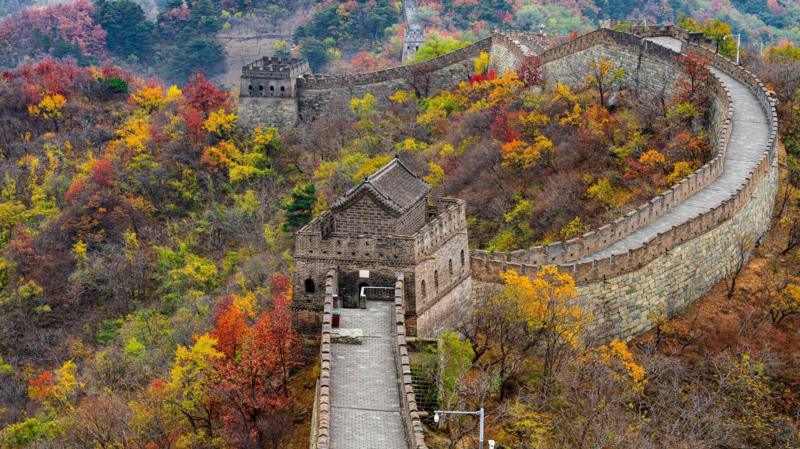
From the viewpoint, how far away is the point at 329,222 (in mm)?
36250

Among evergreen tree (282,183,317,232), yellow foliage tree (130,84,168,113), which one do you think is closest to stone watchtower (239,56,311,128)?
yellow foliage tree (130,84,168,113)

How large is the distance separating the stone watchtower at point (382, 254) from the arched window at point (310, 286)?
0.02 m

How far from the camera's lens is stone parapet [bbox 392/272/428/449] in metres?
26.8

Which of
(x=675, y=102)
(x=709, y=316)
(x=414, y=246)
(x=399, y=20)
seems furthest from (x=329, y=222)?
(x=399, y=20)

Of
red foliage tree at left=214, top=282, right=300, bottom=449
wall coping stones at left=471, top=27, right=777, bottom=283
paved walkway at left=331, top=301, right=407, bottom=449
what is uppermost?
wall coping stones at left=471, top=27, right=777, bottom=283

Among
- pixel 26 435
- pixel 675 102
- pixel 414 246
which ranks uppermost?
pixel 675 102

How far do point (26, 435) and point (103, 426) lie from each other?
24.5 feet

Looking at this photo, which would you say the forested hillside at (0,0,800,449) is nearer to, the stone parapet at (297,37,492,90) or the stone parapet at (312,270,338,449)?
the stone parapet at (297,37,492,90)

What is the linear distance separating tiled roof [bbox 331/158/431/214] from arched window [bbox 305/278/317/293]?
2481 millimetres

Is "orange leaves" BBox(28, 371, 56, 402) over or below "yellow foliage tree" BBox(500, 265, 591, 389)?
below

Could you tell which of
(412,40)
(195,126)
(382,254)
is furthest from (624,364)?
(412,40)

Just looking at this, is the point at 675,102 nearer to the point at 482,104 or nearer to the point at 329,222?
the point at 482,104

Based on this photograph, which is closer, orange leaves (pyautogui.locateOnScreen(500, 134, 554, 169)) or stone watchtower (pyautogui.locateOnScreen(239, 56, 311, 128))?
orange leaves (pyautogui.locateOnScreen(500, 134, 554, 169))

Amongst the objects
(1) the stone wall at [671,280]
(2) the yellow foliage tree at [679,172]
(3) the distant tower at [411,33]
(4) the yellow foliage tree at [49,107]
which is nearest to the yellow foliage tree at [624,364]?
(1) the stone wall at [671,280]
